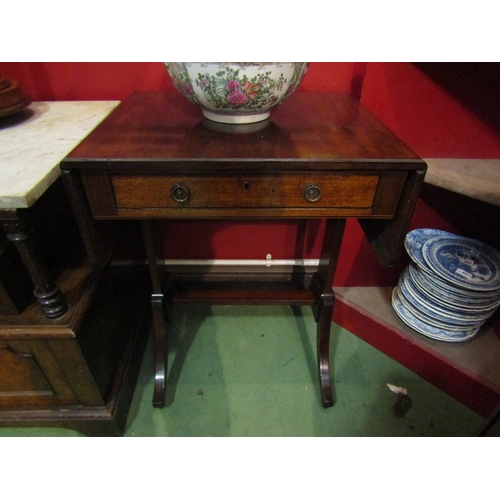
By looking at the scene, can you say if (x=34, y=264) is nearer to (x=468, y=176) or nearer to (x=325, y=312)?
(x=325, y=312)

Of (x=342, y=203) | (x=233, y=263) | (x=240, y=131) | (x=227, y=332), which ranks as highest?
(x=240, y=131)

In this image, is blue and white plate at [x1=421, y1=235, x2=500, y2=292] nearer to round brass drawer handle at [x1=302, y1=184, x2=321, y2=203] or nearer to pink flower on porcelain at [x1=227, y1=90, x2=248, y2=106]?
round brass drawer handle at [x1=302, y1=184, x2=321, y2=203]

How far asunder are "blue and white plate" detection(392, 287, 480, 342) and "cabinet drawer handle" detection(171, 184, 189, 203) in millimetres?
936

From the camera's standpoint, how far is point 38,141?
794 mm

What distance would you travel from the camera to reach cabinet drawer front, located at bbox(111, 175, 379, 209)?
2.23ft

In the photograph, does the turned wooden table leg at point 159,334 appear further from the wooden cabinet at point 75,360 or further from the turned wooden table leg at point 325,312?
the turned wooden table leg at point 325,312

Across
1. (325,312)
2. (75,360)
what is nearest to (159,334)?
(75,360)

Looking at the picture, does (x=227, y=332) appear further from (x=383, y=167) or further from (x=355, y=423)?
(x=383, y=167)

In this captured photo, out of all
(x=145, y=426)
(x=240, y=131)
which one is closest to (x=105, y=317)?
(x=145, y=426)

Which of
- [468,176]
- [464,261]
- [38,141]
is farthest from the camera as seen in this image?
[464,261]

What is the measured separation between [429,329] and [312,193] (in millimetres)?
793

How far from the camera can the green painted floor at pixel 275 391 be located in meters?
1.07

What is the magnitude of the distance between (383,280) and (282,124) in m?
0.86

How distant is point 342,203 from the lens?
0.72m
